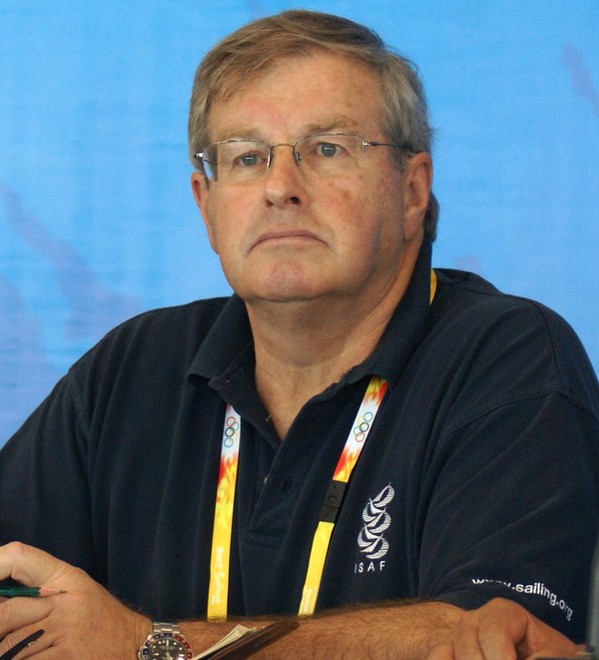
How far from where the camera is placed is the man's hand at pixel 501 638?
4.81 feet

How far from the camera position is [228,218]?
94.7 inches

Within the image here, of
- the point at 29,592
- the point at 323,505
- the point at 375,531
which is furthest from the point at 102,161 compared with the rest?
the point at 29,592

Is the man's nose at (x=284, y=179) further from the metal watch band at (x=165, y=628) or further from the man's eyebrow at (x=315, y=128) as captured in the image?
the metal watch band at (x=165, y=628)

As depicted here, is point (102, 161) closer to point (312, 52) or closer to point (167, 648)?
point (312, 52)

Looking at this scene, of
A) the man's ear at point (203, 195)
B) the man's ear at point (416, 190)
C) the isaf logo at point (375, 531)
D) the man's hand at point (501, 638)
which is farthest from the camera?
the man's ear at point (203, 195)

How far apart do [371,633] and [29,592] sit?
49 cm

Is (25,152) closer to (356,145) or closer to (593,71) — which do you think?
(356,145)

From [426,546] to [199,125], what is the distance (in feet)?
3.38

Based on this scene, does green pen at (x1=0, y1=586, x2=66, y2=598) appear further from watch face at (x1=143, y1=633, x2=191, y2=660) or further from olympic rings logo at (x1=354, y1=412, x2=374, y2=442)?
olympic rings logo at (x1=354, y1=412, x2=374, y2=442)

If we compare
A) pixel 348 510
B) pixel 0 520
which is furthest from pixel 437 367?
pixel 0 520

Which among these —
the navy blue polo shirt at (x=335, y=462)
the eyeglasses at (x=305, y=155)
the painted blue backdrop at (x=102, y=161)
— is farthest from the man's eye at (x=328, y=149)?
the painted blue backdrop at (x=102, y=161)

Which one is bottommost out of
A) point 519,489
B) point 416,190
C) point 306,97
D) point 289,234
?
point 519,489

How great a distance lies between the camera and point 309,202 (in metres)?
2.33

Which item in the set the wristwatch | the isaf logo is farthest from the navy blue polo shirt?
the wristwatch
